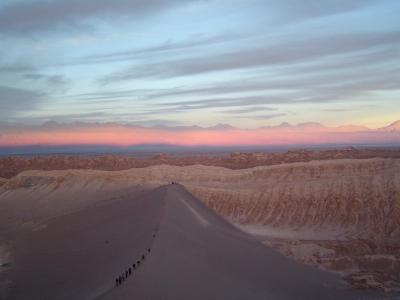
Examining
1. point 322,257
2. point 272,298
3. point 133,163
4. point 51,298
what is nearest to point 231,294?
point 272,298

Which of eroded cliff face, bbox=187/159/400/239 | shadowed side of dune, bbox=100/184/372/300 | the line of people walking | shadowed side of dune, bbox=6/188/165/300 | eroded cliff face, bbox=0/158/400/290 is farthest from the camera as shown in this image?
eroded cliff face, bbox=187/159/400/239

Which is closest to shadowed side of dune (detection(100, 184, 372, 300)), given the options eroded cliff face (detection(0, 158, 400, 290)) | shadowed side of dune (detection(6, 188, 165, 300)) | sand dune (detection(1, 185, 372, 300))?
sand dune (detection(1, 185, 372, 300))

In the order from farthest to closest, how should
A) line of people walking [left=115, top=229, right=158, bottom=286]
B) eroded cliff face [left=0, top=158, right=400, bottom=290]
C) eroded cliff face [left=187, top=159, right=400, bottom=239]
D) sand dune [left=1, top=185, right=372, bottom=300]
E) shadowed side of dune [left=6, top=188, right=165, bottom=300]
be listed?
eroded cliff face [left=187, top=159, right=400, bottom=239] < eroded cliff face [left=0, top=158, right=400, bottom=290] < shadowed side of dune [left=6, top=188, right=165, bottom=300] < sand dune [left=1, top=185, right=372, bottom=300] < line of people walking [left=115, top=229, right=158, bottom=286]

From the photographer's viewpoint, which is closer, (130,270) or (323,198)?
(130,270)

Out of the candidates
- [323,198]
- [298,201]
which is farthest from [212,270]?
[323,198]

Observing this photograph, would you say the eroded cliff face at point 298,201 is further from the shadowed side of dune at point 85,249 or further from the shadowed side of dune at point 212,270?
the shadowed side of dune at point 85,249

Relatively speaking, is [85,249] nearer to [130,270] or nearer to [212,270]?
[212,270]

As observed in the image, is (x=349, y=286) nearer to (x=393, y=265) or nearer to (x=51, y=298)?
(x=393, y=265)

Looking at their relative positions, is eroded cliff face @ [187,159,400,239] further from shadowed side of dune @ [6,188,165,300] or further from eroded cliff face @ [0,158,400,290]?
shadowed side of dune @ [6,188,165,300]
